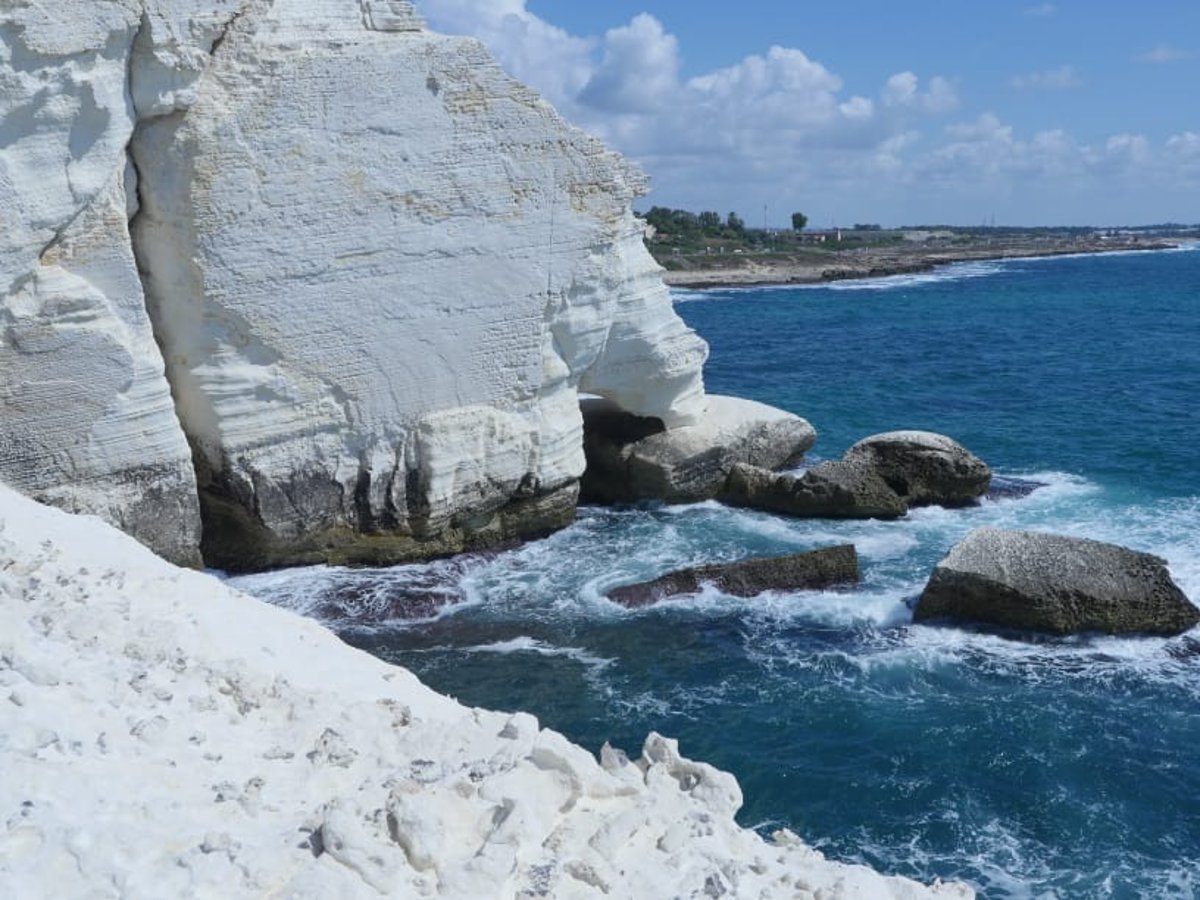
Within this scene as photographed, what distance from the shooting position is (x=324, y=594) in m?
15.0

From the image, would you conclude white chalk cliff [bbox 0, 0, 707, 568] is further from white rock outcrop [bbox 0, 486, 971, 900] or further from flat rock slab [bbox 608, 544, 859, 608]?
white rock outcrop [bbox 0, 486, 971, 900]

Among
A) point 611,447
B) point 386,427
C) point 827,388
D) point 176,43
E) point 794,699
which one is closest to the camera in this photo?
point 794,699

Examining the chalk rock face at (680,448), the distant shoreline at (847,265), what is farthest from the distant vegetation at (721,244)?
the chalk rock face at (680,448)

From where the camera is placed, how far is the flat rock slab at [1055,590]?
14.0 m

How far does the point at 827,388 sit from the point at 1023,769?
20.9 metres

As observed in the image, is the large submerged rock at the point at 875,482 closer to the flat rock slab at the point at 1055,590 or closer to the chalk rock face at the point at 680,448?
the chalk rock face at the point at 680,448

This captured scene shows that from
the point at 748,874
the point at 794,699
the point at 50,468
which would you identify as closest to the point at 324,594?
the point at 50,468

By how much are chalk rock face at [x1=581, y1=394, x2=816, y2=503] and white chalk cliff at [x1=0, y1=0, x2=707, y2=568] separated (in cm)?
184

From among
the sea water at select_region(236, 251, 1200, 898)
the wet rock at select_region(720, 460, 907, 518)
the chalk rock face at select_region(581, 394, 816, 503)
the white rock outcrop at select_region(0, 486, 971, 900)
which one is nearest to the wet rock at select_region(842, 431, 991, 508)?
the wet rock at select_region(720, 460, 907, 518)

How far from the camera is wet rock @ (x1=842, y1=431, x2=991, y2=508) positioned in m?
19.5

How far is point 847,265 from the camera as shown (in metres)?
79.9

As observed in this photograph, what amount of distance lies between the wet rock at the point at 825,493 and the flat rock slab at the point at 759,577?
114 inches

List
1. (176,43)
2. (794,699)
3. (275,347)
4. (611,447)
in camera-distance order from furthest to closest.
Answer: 1. (611,447)
2. (275,347)
3. (176,43)
4. (794,699)

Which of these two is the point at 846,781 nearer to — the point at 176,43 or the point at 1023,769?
the point at 1023,769
